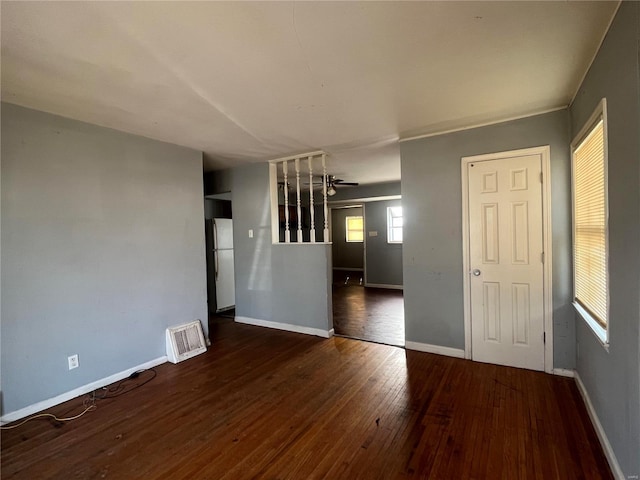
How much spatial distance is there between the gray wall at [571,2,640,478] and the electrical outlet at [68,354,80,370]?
380cm

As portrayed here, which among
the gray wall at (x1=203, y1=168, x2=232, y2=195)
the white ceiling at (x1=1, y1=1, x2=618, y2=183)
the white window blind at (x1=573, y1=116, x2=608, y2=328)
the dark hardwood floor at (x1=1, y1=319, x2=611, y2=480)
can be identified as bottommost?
the dark hardwood floor at (x1=1, y1=319, x2=611, y2=480)

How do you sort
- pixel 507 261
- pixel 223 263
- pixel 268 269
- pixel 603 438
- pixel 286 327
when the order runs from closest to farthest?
pixel 603 438
pixel 507 261
pixel 286 327
pixel 268 269
pixel 223 263

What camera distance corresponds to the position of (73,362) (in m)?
2.59

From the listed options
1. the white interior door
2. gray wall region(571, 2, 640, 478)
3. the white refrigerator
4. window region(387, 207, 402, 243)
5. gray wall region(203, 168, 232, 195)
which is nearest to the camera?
gray wall region(571, 2, 640, 478)

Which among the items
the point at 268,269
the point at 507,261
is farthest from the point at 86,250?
the point at 507,261

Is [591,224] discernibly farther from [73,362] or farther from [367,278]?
[367,278]

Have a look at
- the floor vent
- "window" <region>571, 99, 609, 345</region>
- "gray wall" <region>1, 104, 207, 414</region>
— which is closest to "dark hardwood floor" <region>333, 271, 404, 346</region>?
the floor vent

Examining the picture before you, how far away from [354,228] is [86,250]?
742cm

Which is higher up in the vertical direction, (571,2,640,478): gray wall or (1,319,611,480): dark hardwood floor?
(571,2,640,478): gray wall

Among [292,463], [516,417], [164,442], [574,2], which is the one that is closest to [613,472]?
→ [516,417]

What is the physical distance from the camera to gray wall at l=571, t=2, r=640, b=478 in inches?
52.7

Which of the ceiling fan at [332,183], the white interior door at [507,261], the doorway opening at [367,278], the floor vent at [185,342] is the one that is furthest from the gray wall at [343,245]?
the floor vent at [185,342]

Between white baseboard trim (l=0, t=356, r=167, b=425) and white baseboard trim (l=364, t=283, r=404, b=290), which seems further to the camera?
white baseboard trim (l=364, t=283, r=404, b=290)

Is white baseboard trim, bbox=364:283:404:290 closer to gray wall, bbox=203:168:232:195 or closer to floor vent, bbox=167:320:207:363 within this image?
gray wall, bbox=203:168:232:195
